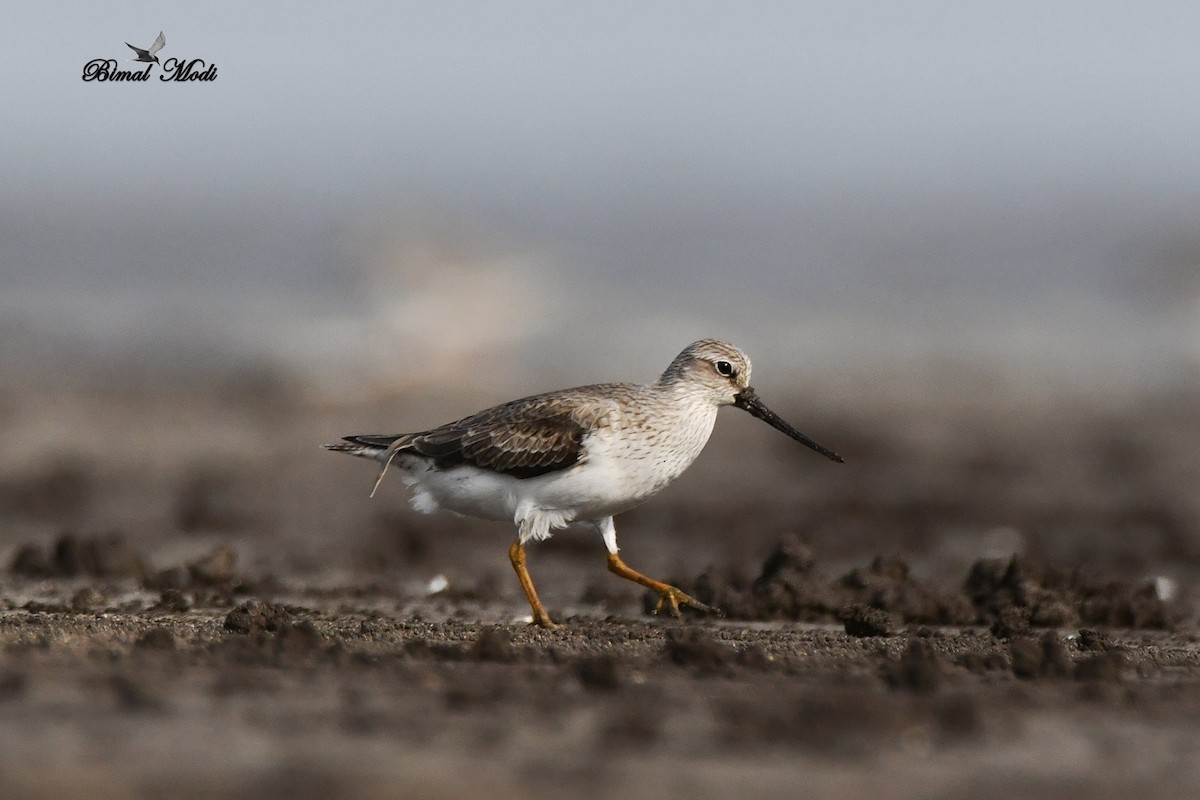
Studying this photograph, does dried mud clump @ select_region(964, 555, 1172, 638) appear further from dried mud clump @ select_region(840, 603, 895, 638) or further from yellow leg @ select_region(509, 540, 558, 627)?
yellow leg @ select_region(509, 540, 558, 627)

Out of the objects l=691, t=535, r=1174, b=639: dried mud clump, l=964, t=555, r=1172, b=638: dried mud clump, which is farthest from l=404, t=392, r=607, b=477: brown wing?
l=964, t=555, r=1172, b=638: dried mud clump

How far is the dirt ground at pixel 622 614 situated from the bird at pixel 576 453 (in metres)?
0.62

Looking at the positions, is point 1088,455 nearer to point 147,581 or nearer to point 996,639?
point 996,639

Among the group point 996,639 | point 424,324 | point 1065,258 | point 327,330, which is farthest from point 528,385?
point 1065,258

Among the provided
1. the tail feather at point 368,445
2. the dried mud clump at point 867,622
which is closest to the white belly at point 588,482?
the tail feather at point 368,445

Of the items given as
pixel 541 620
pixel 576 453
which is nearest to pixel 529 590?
pixel 541 620

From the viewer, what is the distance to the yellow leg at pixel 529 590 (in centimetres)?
873

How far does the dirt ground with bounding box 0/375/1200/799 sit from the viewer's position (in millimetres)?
4457

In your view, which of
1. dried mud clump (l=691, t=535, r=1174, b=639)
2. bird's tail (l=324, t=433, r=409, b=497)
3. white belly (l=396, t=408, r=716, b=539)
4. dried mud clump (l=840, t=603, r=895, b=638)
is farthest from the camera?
bird's tail (l=324, t=433, r=409, b=497)

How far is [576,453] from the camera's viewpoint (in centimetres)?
903

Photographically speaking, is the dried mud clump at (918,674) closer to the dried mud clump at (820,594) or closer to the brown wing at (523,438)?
the dried mud clump at (820,594)

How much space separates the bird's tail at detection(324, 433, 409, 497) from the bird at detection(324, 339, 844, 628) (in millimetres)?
17

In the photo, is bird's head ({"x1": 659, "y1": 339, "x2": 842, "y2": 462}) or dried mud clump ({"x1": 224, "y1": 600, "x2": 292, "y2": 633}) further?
bird's head ({"x1": 659, "y1": 339, "x2": 842, "y2": 462})

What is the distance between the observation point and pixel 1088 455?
56.0 ft
